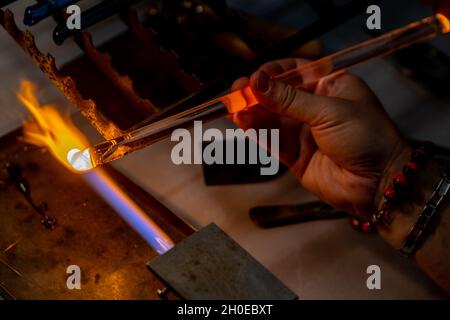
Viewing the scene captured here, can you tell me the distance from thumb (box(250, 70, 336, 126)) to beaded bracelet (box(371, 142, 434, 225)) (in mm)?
172

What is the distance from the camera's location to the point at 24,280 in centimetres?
86

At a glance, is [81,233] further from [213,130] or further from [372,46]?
[372,46]

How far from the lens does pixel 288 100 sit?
945mm

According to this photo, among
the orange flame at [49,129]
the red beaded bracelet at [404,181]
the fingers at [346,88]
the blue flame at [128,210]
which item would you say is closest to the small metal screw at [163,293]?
the blue flame at [128,210]

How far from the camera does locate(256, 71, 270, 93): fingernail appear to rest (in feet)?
2.93

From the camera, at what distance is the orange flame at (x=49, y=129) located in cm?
102

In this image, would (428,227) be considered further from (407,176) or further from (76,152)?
(76,152)

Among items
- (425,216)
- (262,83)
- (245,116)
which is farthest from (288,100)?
(425,216)

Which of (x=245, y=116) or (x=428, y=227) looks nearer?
(x=428, y=227)

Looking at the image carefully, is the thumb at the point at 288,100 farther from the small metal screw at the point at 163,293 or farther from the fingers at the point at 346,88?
the small metal screw at the point at 163,293

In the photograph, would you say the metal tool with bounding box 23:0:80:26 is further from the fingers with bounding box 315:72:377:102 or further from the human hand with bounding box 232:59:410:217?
the fingers with bounding box 315:72:377:102

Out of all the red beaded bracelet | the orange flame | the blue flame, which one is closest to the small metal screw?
the blue flame

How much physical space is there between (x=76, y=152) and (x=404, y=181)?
0.57 meters
